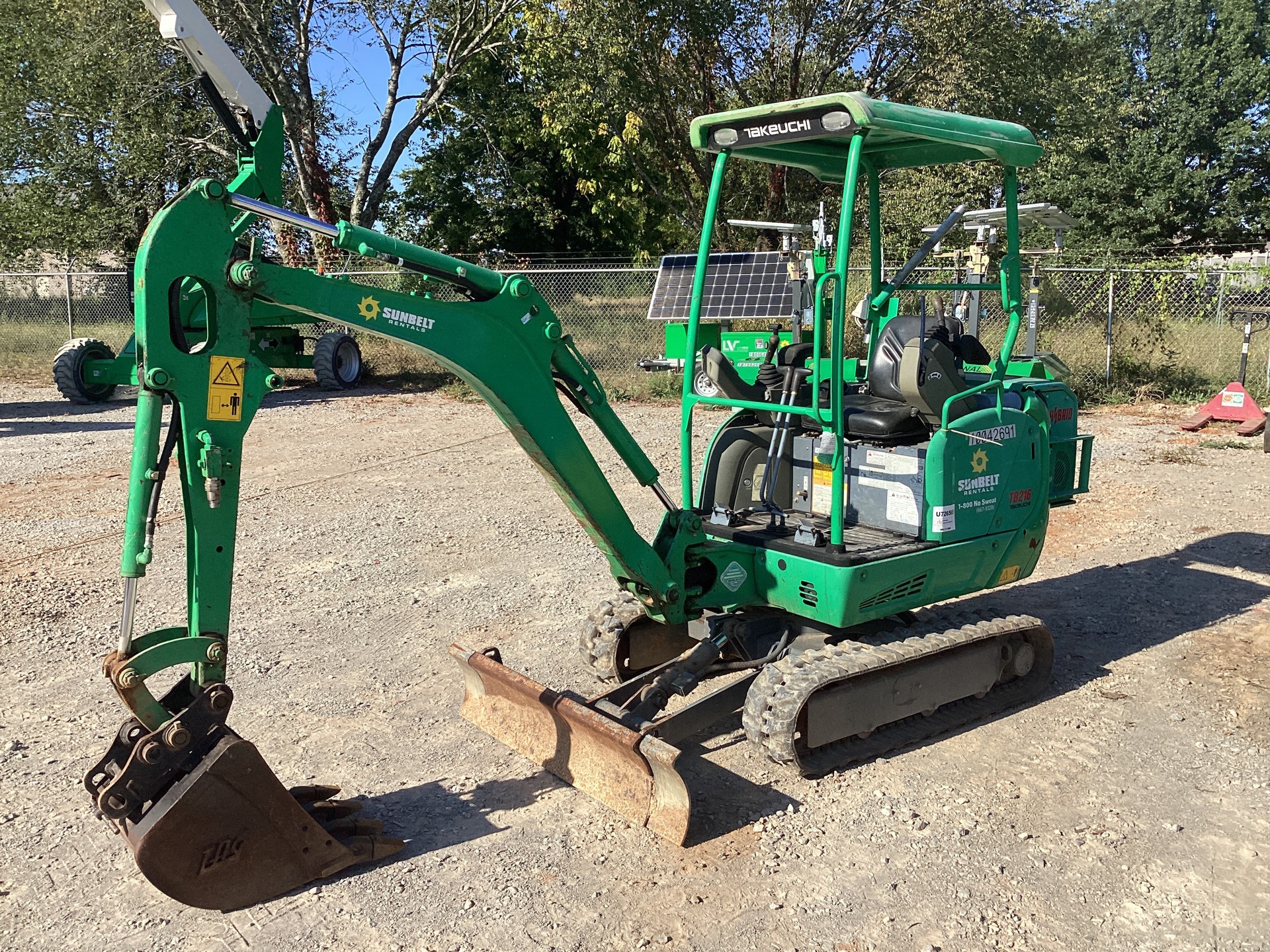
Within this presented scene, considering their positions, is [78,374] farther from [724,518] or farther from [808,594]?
[808,594]

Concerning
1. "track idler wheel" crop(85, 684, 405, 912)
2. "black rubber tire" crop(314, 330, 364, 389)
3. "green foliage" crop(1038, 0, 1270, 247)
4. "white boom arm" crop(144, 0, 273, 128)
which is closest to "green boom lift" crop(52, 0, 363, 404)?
"white boom arm" crop(144, 0, 273, 128)

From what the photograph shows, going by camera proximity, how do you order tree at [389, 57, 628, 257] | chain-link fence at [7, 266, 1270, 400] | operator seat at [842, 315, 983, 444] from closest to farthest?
operator seat at [842, 315, 983, 444]
chain-link fence at [7, 266, 1270, 400]
tree at [389, 57, 628, 257]

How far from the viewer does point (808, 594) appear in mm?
5012

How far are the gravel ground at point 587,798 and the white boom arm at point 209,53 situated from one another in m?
2.86

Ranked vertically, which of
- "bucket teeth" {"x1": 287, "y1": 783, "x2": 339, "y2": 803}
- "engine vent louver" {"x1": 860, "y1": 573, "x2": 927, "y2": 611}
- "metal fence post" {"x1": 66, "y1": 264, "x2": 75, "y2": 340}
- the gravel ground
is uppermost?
"metal fence post" {"x1": 66, "y1": 264, "x2": 75, "y2": 340}

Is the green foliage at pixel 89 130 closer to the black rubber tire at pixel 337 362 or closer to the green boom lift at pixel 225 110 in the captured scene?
the black rubber tire at pixel 337 362

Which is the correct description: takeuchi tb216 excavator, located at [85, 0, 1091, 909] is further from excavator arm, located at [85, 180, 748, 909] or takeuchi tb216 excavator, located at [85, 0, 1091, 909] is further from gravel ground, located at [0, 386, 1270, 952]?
gravel ground, located at [0, 386, 1270, 952]

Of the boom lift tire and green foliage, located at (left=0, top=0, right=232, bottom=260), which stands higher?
green foliage, located at (left=0, top=0, right=232, bottom=260)

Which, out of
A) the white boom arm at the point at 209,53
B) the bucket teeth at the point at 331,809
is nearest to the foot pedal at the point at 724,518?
the bucket teeth at the point at 331,809

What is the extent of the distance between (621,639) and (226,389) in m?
2.63

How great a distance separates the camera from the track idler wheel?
352 centimetres

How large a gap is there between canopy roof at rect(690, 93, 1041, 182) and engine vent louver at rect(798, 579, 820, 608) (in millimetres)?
2061

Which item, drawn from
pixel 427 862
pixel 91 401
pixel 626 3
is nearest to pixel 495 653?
pixel 427 862

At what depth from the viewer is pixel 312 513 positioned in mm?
9477
